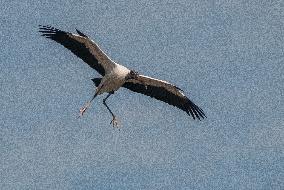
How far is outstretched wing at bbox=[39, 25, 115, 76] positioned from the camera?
44375mm

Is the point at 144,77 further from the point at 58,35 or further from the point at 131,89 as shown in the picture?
the point at 58,35

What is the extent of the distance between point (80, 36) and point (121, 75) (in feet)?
9.19

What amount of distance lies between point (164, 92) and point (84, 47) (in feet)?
16.8

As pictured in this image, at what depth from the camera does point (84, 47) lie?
4466 centimetres

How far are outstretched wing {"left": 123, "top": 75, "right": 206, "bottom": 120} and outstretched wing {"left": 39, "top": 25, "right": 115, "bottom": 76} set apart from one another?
212cm

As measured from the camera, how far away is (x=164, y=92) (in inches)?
1844

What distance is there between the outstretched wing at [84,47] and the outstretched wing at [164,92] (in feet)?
6.96

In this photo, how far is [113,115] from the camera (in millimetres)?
46438

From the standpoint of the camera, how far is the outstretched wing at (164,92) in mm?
46156

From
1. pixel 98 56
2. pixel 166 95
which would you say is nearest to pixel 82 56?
pixel 98 56

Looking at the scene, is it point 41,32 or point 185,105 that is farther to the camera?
point 185,105

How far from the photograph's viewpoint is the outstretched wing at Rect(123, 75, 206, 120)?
1817 inches

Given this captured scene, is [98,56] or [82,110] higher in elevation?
[98,56]

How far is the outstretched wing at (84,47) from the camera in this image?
44.4m
